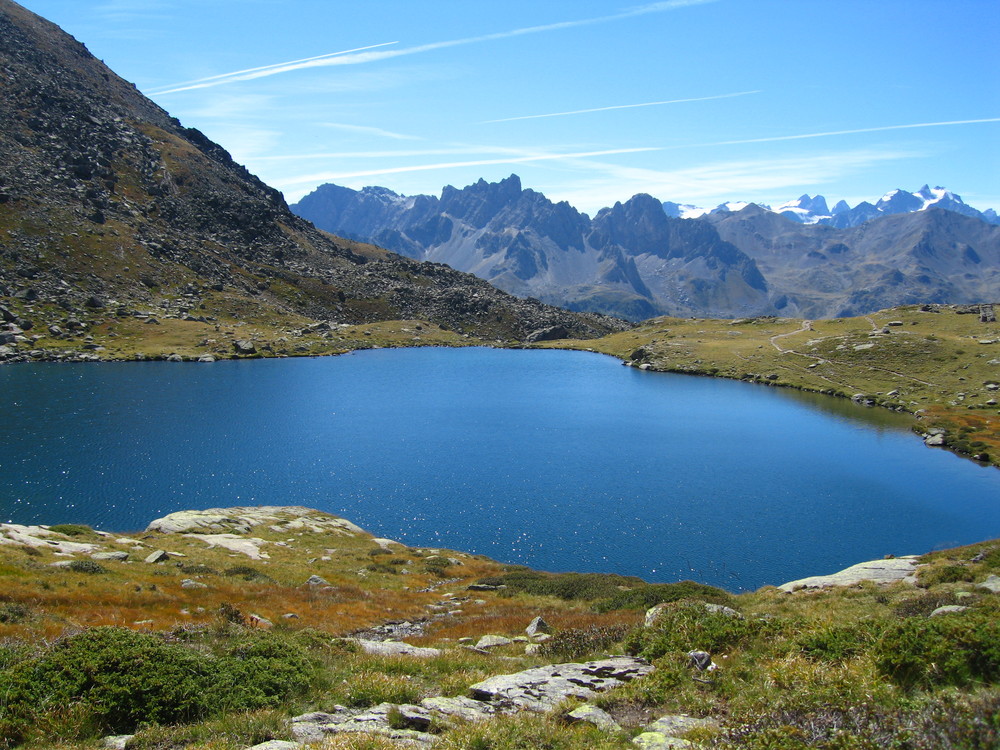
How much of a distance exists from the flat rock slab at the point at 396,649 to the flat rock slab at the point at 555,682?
472 cm

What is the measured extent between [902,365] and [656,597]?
149m

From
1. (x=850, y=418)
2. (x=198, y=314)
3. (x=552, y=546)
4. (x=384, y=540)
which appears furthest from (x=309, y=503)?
(x=198, y=314)

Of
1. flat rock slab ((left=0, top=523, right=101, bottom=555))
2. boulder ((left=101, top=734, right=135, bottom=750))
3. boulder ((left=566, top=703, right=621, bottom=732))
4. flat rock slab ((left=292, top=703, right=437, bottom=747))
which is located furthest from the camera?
flat rock slab ((left=0, top=523, right=101, bottom=555))

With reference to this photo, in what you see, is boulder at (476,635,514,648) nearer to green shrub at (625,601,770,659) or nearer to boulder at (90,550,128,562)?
green shrub at (625,601,770,659)

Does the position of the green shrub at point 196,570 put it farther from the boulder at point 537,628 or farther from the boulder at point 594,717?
the boulder at point 594,717

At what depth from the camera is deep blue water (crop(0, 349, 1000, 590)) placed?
5781 centimetres

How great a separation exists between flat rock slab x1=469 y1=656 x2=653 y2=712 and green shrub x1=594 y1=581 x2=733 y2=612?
42.5 feet

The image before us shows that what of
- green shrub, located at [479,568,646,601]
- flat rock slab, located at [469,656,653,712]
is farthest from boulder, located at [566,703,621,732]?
green shrub, located at [479,568,646,601]

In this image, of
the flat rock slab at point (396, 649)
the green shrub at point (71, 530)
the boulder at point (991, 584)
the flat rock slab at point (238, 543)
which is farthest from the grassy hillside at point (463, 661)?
the flat rock slab at point (238, 543)

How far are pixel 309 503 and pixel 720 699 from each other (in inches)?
2273

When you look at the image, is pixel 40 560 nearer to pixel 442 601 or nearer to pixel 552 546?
Answer: pixel 442 601

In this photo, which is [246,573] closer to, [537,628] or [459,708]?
[537,628]

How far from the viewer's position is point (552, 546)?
57.1m

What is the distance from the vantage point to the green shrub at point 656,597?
30467 millimetres
